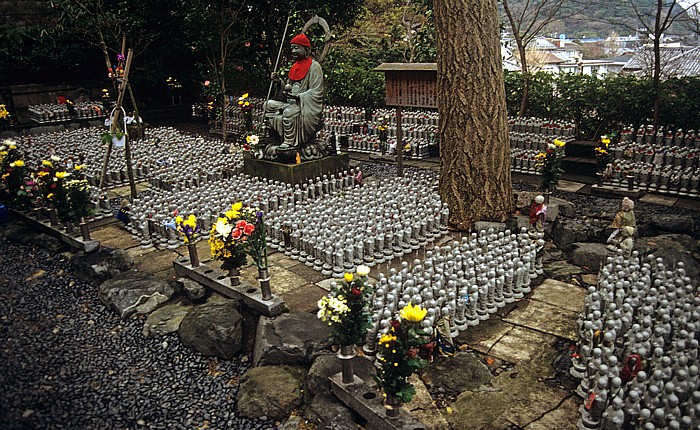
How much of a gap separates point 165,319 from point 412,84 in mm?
7025

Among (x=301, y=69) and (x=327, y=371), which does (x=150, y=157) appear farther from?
(x=327, y=371)

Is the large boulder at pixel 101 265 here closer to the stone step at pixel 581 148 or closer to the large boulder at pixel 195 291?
the large boulder at pixel 195 291

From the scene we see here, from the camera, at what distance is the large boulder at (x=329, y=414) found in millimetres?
4672

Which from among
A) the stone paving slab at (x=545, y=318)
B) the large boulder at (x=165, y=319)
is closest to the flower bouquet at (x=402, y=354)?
the stone paving slab at (x=545, y=318)

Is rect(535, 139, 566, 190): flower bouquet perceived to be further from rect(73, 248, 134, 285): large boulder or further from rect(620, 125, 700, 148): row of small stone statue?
rect(73, 248, 134, 285): large boulder

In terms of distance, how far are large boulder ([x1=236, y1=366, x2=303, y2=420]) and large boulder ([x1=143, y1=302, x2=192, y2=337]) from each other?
1722 mm

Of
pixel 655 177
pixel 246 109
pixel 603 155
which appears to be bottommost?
pixel 655 177

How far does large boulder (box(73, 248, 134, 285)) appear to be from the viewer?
815 cm

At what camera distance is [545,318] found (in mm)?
6238

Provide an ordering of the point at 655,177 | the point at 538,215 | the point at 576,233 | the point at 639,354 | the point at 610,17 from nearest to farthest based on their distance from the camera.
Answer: the point at 639,354, the point at 538,215, the point at 576,233, the point at 655,177, the point at 610,17

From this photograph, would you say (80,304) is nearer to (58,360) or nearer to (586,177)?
(58,360)

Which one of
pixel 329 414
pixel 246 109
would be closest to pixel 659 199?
pixel 329 414

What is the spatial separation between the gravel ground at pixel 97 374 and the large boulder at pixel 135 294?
0.57ft

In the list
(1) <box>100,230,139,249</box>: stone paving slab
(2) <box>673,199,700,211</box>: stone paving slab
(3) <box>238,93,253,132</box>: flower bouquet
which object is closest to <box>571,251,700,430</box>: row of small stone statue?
(2) <box>673,199,700,211</box>: stone paving slab
